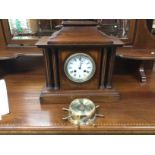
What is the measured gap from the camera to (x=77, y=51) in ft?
2.03

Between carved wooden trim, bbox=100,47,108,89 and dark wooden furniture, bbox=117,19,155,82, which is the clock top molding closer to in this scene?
carved wooden trim, bbox=100,47,108,89

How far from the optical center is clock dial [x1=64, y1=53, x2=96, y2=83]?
2.07ft

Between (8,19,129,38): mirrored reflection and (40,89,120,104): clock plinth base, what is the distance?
0.97 ft

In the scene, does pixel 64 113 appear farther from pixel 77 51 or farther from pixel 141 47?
pixel 141 47

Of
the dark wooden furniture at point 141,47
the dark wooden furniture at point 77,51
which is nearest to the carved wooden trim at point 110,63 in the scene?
the dark wooden furniture at point 77,51

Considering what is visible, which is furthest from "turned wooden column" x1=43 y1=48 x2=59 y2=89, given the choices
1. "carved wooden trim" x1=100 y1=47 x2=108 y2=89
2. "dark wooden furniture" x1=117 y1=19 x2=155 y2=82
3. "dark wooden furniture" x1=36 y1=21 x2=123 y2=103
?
"dark wooden furniture" x1=117 y1=19 x2=155 y2=82

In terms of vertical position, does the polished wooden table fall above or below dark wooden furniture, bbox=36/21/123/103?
below

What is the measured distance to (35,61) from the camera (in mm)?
892

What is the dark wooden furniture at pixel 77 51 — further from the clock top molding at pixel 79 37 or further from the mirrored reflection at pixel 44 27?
the mirrored reflection at pixel 44 27

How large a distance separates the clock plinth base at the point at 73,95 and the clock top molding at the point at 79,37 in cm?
18

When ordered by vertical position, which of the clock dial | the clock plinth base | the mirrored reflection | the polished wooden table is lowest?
the polished wooden table

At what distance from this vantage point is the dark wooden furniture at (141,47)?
31.1 inches
